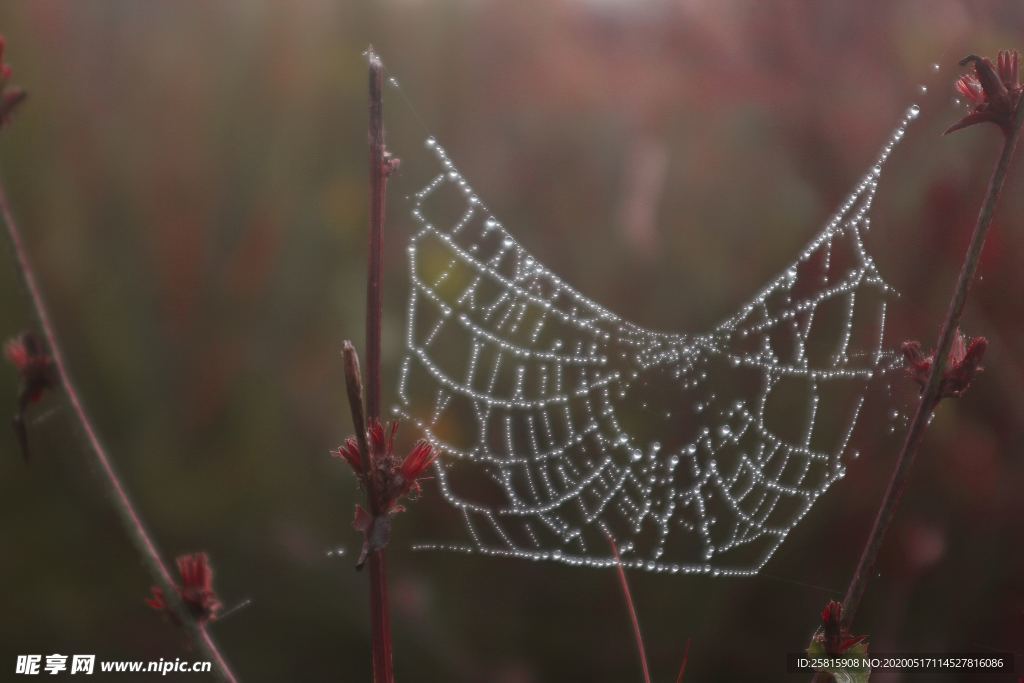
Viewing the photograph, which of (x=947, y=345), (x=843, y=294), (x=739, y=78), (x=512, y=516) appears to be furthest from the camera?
(x=739, y=78)

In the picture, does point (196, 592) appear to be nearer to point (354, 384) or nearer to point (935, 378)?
point (354, 384)

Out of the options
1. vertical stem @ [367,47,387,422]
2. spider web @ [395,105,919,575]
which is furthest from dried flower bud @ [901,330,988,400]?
spider web @ [395,105,919,575]

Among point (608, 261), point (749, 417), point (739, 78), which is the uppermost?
point (739, 78)

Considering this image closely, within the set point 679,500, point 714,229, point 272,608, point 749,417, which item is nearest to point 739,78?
point 714,229

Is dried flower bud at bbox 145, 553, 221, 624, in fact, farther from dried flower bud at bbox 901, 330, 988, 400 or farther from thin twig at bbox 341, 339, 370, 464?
dried flower bud at bbox 901, 330, 988, 400

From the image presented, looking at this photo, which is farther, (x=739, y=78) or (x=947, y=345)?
(x=739, y=78)

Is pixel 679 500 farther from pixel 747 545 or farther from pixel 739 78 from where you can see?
pixel 739 78

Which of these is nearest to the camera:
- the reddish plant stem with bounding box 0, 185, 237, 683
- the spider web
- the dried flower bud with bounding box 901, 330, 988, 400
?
the reddish plant stem with bounding box 0, 185, 237, 683
